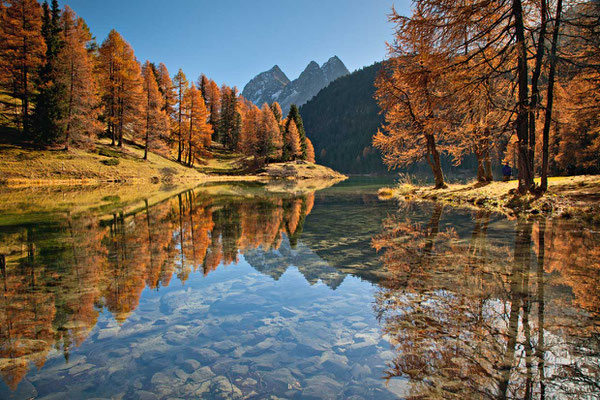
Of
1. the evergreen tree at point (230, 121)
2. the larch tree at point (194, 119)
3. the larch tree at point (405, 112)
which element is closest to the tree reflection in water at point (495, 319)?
the larch tree at point (405, 112)

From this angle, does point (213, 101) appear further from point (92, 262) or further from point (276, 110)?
point (92, 262)

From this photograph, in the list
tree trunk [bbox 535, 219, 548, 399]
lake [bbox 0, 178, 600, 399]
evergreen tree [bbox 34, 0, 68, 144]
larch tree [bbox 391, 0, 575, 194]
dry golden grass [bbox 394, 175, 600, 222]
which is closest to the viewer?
tree trunk [bbox 535, 219, 548, 399]

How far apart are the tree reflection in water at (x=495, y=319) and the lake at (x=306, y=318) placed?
2cm

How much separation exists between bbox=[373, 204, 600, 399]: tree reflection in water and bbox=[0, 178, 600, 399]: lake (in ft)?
0.06

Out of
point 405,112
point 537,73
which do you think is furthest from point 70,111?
point 537,73

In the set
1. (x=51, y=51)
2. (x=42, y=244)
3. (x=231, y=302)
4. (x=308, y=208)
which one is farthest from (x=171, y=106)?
(x=231, y=302)

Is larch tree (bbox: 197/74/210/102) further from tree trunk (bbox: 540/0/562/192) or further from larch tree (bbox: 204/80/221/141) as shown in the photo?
tree trunk (bbox: 540/0/562/192)

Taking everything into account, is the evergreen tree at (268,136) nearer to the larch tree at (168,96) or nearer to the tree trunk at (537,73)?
the larch tree at (168,96)

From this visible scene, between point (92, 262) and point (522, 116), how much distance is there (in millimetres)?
15655

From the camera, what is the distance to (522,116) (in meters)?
12.7

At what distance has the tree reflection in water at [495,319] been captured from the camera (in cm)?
285

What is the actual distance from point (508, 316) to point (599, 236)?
21.0 feet

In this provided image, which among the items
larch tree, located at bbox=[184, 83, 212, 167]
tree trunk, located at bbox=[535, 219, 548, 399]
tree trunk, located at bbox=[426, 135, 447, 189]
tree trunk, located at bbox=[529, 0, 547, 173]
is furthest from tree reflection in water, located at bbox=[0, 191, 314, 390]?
larch tree, located at bbox=[184, 83, 212, 167]

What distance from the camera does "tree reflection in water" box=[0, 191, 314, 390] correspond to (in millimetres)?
3959
